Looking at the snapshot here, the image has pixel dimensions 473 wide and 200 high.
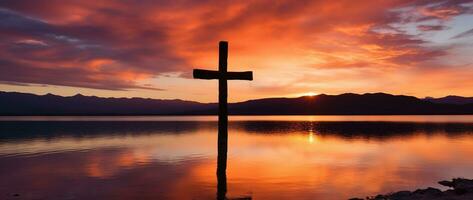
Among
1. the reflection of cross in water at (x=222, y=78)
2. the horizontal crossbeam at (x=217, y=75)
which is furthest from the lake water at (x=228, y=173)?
the horizontal crossbeam at (x=217, y=75)

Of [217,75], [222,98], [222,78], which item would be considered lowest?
[222,98]

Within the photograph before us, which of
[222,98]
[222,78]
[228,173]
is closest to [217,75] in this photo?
[222,78]

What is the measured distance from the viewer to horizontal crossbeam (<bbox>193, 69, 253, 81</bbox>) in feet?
70.3

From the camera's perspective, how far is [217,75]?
71.5 ft

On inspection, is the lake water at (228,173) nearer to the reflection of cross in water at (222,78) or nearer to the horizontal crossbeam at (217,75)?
the reflection of cross in water at (222,78)

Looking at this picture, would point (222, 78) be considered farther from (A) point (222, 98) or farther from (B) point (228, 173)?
(B) point (228, 173)

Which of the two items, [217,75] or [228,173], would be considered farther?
[228,173]

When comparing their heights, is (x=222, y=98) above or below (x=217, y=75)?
below

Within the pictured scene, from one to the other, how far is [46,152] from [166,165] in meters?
19.2

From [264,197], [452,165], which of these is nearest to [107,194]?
[264,197]

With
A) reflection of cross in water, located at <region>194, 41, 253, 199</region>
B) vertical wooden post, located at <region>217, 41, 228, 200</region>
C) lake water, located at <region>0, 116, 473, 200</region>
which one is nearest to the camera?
reflection of cross in water, located at <region>194, 41, 253, 199</region>

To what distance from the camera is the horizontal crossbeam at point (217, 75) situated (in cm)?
2142

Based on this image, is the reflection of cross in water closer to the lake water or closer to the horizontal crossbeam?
the horizontal crossbeam

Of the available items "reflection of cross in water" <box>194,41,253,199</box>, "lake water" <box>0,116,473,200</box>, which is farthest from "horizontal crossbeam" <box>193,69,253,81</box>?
"lake water" <box>0,116,473,200</box>
